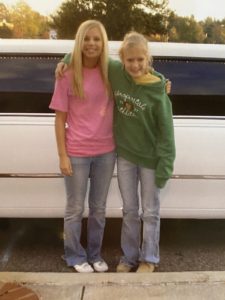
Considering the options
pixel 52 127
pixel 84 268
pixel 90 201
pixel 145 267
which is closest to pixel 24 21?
pixel 52 127

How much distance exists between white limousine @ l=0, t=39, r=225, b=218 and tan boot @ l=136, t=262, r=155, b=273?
0.59 m

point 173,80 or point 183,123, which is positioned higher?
point 173,80

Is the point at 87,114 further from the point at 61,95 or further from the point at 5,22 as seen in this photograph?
the point at 5,22

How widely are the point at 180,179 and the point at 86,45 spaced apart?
4.30 ft

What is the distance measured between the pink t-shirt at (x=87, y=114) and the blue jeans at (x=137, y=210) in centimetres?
19

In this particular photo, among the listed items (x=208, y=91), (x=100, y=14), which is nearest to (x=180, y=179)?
(x=208, y=91)

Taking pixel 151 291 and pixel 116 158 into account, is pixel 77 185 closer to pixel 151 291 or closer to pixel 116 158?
pixel 116 158

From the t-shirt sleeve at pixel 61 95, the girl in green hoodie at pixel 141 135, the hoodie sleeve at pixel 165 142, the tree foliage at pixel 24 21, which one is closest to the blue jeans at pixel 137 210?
the girl in green hoodie at pixel 141 135

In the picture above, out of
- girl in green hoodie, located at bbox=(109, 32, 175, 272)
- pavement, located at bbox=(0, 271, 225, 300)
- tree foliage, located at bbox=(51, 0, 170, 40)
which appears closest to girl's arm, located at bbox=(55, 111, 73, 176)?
girl in green hoodie, located at bbox=(109, 32, 175, 272)

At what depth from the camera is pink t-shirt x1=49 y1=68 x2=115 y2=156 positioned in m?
3.12

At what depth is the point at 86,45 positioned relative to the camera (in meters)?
3.06

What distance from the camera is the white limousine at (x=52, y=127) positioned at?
148 inches

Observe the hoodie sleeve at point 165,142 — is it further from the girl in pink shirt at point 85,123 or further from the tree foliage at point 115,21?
the tree foliage at point 115,21

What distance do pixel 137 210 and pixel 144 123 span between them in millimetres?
619
